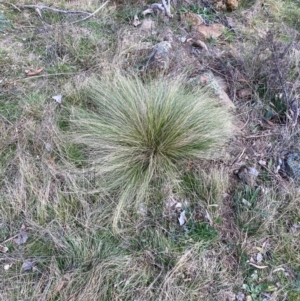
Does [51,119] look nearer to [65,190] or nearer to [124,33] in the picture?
[65,190]

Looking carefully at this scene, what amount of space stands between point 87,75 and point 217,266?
1.77m

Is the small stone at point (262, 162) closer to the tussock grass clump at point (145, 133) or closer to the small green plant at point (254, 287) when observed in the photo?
the tussock grass clump at point (145, 133)

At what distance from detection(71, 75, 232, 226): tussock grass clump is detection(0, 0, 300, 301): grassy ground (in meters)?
0.03

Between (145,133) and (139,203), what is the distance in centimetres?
46

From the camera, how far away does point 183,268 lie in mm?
1781

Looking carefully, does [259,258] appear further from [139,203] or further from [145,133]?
[145,133]

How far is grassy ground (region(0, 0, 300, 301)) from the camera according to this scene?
1.75 m

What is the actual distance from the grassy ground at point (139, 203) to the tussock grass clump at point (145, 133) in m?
0.03

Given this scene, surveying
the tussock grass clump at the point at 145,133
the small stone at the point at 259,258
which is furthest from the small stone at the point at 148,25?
the small stone at the point at 259,258

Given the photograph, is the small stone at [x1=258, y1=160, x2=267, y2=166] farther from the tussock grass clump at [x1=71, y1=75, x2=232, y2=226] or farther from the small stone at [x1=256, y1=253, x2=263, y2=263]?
the small stone at [x1=256, y1=253, x2=263, y2=263]

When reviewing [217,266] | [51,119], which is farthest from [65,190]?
[217,266]

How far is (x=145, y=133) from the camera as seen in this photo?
218 cm

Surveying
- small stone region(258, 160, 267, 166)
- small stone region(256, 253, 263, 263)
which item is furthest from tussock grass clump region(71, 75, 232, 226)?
small stone region(256, 253, 263, 263)

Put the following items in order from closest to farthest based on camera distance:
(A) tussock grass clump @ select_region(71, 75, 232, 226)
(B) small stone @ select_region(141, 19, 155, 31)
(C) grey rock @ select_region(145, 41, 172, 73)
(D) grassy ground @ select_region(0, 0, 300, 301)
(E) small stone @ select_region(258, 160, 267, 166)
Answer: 1. (D) grassy ground @ select_region(0, 0, 300, 301)
2. (A) tussock grass clump @ select_region(71, 75, 232, 226)
3. (E) small stone @ select_region(258, 160, 267, 166)
4. (C) grey rock @ select_region(145, 41, 172, 73)
5. (B) small stone @ select_region(141, 19, 155, 31)
